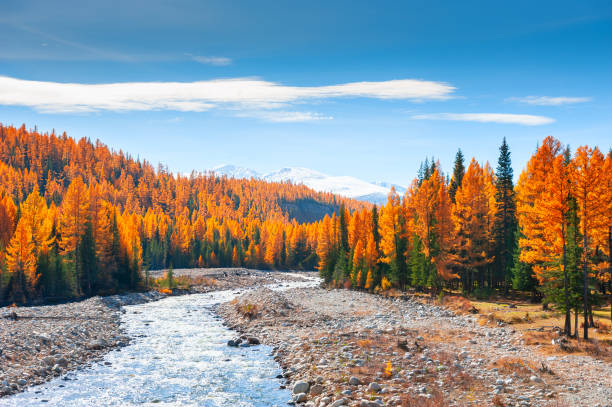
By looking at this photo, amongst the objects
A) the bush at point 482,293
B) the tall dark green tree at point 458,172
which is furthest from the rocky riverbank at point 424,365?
the tall dark green tree at point 458,172

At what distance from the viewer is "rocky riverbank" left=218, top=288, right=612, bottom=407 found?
16.3 meters

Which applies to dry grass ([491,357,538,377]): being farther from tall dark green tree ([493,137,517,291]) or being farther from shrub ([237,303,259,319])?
tall dark green tree ([493,137,517,291])

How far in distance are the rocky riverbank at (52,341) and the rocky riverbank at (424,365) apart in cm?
1129

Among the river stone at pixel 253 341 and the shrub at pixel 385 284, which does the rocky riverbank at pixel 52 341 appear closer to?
the river stone at pixel 253 341

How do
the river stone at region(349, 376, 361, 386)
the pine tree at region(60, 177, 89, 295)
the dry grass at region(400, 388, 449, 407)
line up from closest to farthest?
the dry grass at region(400, 388, 449, 407) → the river stone at region(349, 376, 361, 386) → the pine tree at region(60, 177, 89, 295)

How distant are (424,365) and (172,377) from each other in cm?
A: 1312

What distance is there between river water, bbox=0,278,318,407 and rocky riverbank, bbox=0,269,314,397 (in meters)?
1.01

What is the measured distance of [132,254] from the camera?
226 feet

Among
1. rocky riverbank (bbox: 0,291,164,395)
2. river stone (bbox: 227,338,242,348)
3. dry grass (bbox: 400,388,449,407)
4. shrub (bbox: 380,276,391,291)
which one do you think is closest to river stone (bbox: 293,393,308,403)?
dry grass (bbox: 400,388,449,407)

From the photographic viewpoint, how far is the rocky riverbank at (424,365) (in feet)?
53.4

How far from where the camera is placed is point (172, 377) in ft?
72.0

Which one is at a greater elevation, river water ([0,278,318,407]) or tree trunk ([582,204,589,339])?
tree trunk ([582,204,589,339])

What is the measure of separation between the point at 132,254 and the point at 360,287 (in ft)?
124

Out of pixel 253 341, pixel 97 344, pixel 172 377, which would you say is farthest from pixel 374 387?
pixel 97 344
